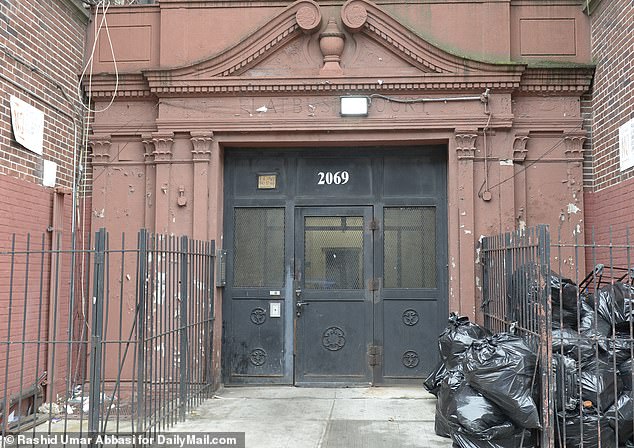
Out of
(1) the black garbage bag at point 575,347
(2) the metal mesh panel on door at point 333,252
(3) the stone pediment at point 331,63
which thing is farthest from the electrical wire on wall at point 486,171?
(1) the black garbage bag at point 575,347

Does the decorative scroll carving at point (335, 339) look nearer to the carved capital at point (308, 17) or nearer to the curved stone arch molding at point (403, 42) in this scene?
the curved stone arch molding at point (403, 42)

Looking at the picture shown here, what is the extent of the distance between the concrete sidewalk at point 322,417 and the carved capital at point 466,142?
301cm

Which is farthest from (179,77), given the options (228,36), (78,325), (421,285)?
(421,285)

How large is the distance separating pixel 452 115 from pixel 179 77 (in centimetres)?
351

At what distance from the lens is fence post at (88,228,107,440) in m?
5.23

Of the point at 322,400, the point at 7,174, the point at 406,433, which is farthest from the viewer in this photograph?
the point at 322,400

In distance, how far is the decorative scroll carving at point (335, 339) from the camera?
7.98 metres

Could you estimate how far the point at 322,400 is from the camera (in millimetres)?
7281

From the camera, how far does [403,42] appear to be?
7.66m

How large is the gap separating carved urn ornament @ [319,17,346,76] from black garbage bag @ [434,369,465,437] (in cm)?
400

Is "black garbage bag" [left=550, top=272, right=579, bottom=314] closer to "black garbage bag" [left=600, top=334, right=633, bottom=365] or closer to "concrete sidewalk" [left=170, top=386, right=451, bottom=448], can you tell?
"black garbage bag" [left=600, top=334, right=633, bottom=365]

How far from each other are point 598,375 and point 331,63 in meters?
4.76

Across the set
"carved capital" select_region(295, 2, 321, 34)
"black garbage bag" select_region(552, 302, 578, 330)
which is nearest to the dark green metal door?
"carved capital" select_region(295, 2, 321, 34)

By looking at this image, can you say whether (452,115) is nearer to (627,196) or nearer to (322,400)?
(627,196)
